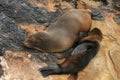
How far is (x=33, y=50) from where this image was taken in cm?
496

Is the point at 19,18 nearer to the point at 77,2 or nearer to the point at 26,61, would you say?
the point at 26,61

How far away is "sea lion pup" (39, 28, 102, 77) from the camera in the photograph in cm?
470

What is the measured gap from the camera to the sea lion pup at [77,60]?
15.4ft

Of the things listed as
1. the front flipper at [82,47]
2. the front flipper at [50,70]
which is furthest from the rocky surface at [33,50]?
the front flipper at [82,47]

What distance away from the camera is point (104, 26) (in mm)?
5973

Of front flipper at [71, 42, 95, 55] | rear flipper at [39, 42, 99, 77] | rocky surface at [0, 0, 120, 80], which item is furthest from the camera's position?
front flipper at [71, 42, 95, 55]

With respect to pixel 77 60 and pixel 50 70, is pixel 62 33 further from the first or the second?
pixel 50 70

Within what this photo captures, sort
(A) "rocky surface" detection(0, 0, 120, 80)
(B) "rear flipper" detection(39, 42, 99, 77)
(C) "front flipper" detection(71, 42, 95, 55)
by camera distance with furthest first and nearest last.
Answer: (C) "front flipper" detection(71, 42, 95, 55) → (B) "rear flipper" detection(39, 42, 99, 77) → (A) "rocky surface" detection(0, 0, 120, 80)

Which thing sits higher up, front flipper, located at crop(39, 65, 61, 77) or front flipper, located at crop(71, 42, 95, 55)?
front flipper, located at crop(71, 42, 95, 55)

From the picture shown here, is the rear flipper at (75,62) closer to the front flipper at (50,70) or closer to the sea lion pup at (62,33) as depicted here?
the front flipper at (50,70)

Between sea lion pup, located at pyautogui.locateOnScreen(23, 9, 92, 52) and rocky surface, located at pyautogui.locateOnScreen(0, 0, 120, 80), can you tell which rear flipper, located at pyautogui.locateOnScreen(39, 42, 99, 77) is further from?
sea lion pup, located at pyautogui.locateOnScreen(23, 9, 92, 52)

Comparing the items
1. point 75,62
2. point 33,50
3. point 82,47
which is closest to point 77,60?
point 75,62

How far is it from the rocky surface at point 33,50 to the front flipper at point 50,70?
0.06 meters

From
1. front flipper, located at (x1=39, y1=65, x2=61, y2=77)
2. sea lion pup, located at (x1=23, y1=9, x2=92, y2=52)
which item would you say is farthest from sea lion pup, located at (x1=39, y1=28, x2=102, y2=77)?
sea lion pup, located at (x1=23, y1=9, x2=92, y2=52)
